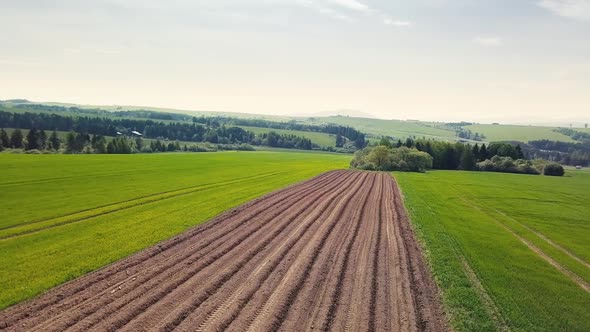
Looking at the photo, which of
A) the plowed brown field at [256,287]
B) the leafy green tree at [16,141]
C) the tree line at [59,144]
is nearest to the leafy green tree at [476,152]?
the plowed brown field at [256,287]

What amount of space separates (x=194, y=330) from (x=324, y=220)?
63.5 feet

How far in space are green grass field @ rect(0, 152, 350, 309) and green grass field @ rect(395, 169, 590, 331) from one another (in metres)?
17.1

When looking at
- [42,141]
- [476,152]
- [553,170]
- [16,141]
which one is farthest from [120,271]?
[553,170]

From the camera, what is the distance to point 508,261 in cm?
2403

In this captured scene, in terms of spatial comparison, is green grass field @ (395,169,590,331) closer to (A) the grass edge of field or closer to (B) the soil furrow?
(A) the grass edge of field

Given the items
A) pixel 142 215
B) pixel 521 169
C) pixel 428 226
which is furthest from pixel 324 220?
pixel 521 169

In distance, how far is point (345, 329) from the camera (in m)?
13.8

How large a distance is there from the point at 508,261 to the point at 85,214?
101ft

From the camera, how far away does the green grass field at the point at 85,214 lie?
1927 cm

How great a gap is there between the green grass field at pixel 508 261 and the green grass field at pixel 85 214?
674 inches

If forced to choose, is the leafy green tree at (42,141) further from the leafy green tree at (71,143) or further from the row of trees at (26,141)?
the leafy green tree at (71,143)

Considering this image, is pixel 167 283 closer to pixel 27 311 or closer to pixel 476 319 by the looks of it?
pixel 27 311

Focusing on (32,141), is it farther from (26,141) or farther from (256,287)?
(256,287)

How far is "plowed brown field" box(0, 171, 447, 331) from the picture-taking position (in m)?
14.0
